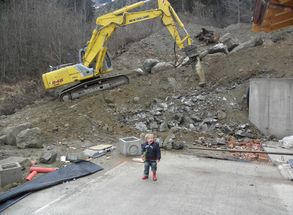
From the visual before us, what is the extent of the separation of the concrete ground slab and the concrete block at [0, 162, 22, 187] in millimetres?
903

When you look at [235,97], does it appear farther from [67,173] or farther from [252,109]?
[67,173]

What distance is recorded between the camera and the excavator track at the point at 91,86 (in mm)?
17297

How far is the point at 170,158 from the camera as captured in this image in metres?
10.6

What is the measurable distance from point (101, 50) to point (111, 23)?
1252 mm

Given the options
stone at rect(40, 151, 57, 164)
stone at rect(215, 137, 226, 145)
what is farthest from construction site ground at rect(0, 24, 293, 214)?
stone at rect(40, 151, 57, 164)

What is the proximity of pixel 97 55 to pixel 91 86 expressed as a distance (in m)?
1.41

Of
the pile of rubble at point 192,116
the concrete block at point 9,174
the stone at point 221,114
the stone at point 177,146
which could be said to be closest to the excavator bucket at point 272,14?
the concrete block at point 9,174

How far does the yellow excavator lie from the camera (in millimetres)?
16828

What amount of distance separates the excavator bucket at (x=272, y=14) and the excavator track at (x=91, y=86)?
12.4 meters

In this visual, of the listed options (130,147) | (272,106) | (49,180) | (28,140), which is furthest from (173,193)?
(272,106)

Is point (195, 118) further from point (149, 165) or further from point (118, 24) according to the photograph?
point (149, 165)

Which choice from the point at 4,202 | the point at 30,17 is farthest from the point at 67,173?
the point at 30,17

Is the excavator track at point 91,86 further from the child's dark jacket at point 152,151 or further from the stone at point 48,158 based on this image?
the child's dark jacket at point 152,151

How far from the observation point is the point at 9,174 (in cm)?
826
